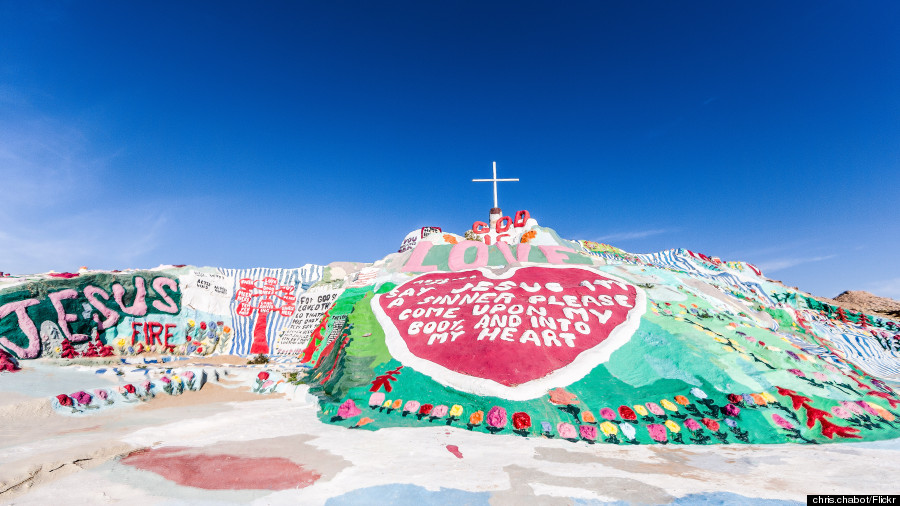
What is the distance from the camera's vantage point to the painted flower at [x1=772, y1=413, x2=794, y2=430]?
21.6ft

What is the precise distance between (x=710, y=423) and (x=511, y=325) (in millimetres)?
4021

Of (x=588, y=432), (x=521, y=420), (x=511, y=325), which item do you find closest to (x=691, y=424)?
(x=588, y=432)

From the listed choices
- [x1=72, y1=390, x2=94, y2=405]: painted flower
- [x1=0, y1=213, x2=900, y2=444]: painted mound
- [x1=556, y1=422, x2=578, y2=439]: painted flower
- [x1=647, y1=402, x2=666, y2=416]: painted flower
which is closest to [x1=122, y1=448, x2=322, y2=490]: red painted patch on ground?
[x1=0, y1=213, x2=900, y2=444]: painted mound

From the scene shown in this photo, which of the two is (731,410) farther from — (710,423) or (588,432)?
(588,432)

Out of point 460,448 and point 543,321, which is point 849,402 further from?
point 460,448

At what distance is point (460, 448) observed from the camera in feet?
19.7

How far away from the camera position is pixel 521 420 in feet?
23.0

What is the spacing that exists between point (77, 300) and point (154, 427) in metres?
10.5

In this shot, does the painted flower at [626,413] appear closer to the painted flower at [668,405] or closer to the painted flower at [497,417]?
the painted flower at [668,405]

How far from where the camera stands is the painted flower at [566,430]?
21.7 ft

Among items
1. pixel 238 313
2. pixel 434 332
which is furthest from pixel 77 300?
pixel 434 332

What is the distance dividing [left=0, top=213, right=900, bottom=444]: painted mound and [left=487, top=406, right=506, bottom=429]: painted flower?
2cm

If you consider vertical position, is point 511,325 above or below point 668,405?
above

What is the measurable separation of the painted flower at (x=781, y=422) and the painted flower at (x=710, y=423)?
36.5 inches
